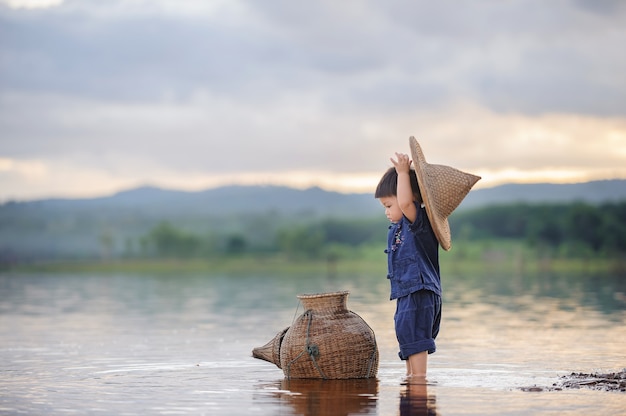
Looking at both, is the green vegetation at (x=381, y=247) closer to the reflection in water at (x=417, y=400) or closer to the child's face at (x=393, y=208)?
the child's face at (x=393, y=208)

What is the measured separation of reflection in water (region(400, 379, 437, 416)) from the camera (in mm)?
7645

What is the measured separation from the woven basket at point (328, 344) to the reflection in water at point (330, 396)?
104 mm

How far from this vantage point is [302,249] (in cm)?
8756

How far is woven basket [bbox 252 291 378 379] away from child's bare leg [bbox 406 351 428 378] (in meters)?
0.36

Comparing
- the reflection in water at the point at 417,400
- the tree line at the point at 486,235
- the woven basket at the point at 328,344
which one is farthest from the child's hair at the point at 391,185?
the tree line at the point at 486,235

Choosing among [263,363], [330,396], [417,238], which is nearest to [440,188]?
[417,238]

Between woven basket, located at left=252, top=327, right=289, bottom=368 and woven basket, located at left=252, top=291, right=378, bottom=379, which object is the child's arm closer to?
woven basket, located at left=252, top=291, right=378, bottom=379

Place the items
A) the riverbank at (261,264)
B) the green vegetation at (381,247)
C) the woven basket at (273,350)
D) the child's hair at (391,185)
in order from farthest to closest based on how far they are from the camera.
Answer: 1. the green vegetation at (381,247)
2. the riverbank at (261,264)
3. the woven basket at (273,350)
4. the child's hair at (391,185)

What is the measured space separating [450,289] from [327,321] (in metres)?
21.3

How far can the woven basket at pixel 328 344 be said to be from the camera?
9.46m

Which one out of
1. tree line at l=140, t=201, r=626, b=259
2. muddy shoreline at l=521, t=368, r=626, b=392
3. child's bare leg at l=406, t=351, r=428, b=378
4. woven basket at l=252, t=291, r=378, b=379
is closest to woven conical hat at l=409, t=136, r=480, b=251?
child's bare leg at l=406, t=351, r=428, b=378

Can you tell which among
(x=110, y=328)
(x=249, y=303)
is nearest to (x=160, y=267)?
(x=249, y=303)

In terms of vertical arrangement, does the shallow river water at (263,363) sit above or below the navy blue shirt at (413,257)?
below

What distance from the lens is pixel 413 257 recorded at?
9180mm
